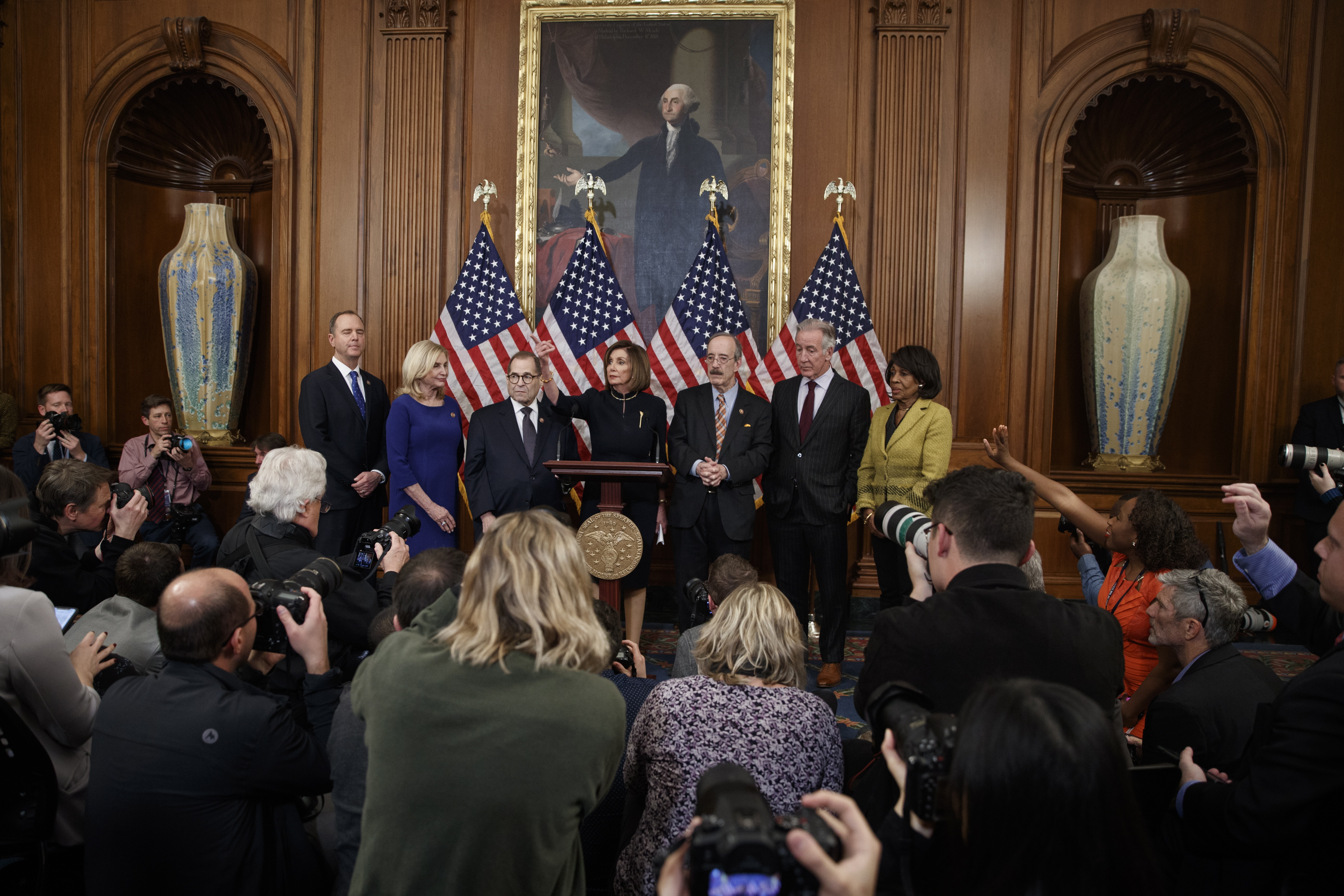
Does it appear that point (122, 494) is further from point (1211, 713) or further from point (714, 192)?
point (714, 192)

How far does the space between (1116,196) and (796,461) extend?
381 cm

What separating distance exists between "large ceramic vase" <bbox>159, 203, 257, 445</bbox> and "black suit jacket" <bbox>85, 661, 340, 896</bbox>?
517 cm

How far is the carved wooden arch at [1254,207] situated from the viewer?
580 centimetres

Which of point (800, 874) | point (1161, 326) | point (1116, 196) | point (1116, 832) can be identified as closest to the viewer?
point (800, 874)

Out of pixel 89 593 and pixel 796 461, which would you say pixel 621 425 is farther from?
pixel 89 593

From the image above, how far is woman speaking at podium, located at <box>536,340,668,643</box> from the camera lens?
15.5ft

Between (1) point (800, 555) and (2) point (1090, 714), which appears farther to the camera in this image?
(1) point (800, 555)

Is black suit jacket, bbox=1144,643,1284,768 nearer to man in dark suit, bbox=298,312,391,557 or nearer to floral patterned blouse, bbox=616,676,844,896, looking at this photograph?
floral patterned blouse, bbox=616,676,844,896

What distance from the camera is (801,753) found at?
1.79 m

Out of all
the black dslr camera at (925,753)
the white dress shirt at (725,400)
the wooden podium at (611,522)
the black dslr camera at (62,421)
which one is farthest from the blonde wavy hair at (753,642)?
the black dslr camera at (62,421)

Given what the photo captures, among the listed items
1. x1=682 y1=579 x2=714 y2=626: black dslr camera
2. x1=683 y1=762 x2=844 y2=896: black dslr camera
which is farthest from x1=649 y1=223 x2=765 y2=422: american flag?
x1=683 y1=762 x2=844 y2=896: black dslr camera

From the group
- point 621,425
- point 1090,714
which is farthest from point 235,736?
point 621,425

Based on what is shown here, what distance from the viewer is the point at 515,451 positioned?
4.67m

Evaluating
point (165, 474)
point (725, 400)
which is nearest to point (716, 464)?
point (725, 400)
